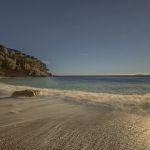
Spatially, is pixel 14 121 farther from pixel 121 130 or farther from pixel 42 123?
pixel 121 130

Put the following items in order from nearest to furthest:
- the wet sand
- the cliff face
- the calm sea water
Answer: the wet sand
the calm sea water
the cliff face

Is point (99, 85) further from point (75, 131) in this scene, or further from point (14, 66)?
point (14, 66)

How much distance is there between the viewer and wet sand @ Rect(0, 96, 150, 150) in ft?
14.0

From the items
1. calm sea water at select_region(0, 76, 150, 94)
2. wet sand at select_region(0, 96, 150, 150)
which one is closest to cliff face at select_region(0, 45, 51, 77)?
calm sea water at select_region(0, 76, 150, 94)

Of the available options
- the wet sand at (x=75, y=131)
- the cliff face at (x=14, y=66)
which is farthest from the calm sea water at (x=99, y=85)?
the cliff face at (x=14, y=66)

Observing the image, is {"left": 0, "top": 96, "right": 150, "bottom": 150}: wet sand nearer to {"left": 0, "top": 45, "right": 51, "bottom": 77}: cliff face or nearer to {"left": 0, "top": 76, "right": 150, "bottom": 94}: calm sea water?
{"left": 0, "top": 76, "right": 150, "bottom": 94}: calm sea water

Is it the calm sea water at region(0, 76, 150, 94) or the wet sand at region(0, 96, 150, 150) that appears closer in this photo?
the wet sand at region(0, 96, 150, 150)

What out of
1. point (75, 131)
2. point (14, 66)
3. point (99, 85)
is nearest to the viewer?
point (75, 131)

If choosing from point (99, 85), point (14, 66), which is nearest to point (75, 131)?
point (99, 85)

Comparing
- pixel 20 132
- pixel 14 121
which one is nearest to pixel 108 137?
pixel 20 132

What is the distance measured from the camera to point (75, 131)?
17.0 ft

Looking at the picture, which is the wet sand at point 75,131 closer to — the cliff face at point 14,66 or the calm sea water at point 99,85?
the calm sea water at point 99,85

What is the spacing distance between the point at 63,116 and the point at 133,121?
2260 millimetres

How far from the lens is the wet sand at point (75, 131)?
14.0ft
